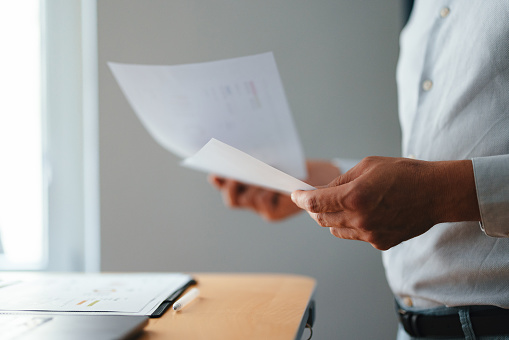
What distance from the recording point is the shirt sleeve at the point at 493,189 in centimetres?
45

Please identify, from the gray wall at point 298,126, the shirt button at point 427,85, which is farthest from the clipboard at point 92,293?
the gray wall at point 298,126

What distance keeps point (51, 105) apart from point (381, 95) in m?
1.20

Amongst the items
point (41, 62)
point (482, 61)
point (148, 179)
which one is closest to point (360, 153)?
point (148, 179)

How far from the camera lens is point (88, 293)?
0.57 metres

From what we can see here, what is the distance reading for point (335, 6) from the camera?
4.71ft

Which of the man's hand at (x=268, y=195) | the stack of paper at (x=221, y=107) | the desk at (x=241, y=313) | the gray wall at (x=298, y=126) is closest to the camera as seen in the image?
the desk at (x=241, y=313)

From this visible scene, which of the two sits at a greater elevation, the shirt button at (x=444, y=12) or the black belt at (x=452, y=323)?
the shirt button at (x=444, y=12)

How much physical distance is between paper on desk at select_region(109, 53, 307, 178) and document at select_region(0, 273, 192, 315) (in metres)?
0.26

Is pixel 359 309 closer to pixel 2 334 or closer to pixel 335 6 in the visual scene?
pixel 335 6

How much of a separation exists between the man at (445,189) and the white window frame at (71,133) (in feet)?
3.95

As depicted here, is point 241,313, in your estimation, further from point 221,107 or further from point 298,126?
point 298,126

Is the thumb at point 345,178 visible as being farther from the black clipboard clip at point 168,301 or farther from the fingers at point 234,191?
the fingers at point 234,191

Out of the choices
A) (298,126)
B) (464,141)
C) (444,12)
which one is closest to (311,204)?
(464,141)

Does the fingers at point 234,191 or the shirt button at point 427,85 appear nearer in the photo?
the shirt button at point 427,85
